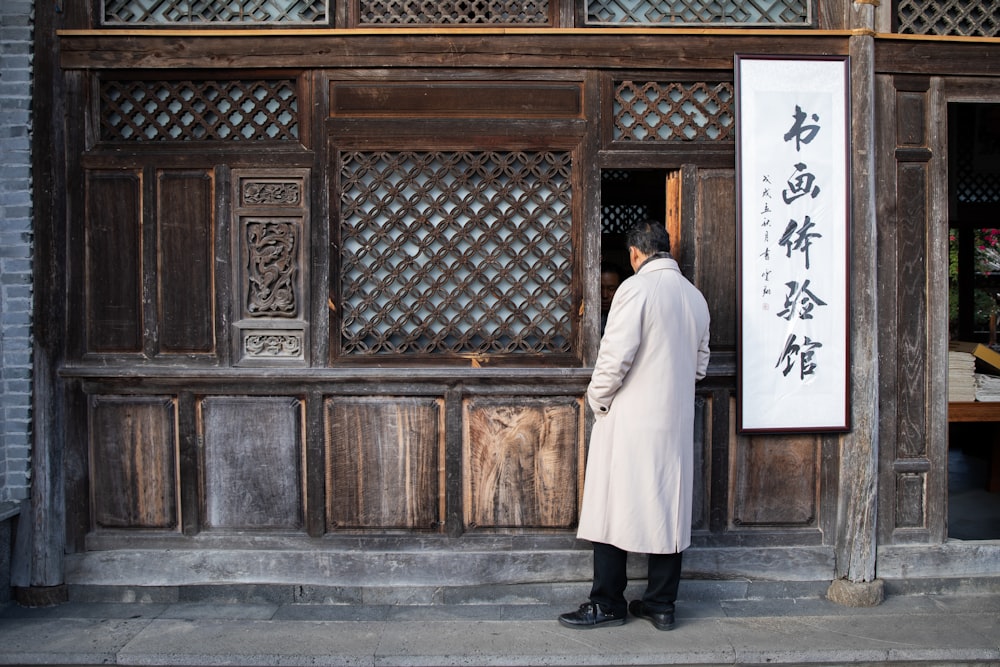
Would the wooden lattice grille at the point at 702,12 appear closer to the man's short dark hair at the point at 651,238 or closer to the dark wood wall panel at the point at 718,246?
the dark wood wall panel at the point at 718,246

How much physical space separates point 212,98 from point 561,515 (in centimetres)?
345

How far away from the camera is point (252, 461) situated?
15.1ft

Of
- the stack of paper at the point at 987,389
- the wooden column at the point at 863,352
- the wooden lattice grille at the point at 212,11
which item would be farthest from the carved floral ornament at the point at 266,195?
the stack of paper at the point at 987,389

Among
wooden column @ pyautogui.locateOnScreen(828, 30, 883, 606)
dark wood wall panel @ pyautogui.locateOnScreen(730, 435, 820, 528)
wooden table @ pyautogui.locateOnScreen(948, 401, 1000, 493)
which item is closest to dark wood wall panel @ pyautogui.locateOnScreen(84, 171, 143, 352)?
dark wood wall panel @ pyautogui.locateOnScreen(730, 435, 820, 528)

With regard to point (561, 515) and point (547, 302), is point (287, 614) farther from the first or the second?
point (547, 302)

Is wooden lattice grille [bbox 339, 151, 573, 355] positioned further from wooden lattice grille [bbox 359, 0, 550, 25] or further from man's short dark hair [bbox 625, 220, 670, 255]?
wooden lattice grille [bbox 359, 0, 550, 25]

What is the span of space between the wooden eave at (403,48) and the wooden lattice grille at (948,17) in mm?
480

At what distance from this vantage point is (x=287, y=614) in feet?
14.5

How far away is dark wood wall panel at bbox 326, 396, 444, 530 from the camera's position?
4.59 meters

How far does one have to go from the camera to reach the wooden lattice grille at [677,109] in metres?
4.56

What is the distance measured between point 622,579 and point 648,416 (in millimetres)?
1011

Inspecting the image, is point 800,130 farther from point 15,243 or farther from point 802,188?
point 15,243

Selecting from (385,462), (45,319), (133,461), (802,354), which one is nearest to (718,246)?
(802,354)

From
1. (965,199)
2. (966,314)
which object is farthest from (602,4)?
(966,314)
